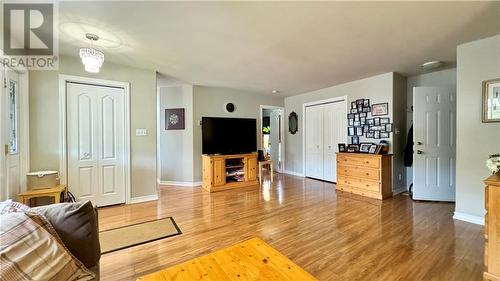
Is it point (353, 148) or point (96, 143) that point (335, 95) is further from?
point (96, 143)

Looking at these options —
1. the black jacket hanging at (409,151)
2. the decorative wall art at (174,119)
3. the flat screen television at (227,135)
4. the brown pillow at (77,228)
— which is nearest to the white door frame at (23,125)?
the brown pillow at (77,228)

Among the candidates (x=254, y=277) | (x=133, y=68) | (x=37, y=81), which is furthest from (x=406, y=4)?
(x=37, y=81)

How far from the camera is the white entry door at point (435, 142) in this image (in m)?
3.52

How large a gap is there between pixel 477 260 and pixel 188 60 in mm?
4039

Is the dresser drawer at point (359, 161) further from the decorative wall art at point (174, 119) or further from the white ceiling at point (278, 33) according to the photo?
the decorative wall art at point (174, 119)

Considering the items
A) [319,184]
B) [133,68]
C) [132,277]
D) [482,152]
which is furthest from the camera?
[319,184]

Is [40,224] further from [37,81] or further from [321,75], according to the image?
[321,75]

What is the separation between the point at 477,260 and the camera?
1924mm

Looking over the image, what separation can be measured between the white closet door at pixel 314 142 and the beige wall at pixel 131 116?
3806 millimetres

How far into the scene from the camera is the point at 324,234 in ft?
8.02

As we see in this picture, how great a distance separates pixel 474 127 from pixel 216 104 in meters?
4.50

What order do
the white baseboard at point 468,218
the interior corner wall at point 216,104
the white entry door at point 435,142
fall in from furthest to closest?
the interior corner wall at point 216,104, the white entry door at point 435,142, the white baseboard at point 468,218

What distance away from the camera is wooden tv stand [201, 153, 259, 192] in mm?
4406

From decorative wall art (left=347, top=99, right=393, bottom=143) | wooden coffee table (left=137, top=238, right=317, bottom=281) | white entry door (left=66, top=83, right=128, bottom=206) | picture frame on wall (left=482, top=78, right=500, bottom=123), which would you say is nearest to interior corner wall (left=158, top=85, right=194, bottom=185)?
white entry door (left=66, top=83, right=128, bottom=206)
